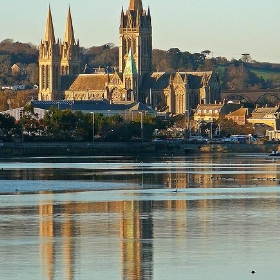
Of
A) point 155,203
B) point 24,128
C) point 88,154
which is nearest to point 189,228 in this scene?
point 155,203

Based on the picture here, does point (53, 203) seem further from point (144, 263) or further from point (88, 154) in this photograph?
point (88, 154)

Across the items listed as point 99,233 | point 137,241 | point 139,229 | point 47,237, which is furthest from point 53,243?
point 139,229

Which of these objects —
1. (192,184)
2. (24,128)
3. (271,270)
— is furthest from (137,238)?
(24,128)

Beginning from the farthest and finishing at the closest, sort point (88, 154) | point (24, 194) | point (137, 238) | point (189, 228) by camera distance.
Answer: point (88, 154), point (24, 194), point (189, 228), point (137, 238)

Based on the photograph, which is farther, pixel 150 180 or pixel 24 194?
pixel 150 180

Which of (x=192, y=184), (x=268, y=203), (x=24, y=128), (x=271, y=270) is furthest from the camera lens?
(x=24, y=128)

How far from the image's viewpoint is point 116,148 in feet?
479

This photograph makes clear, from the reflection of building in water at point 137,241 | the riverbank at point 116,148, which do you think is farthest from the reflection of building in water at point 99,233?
the riverbank at point 116,148

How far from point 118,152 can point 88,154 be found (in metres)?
7.26

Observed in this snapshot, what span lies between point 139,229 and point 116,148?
103 meters

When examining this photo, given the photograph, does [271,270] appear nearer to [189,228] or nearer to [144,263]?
[144,263]

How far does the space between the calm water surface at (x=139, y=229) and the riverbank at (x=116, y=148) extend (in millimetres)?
64926

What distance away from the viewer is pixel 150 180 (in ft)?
237

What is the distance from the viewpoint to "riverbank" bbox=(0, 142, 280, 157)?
445ft
